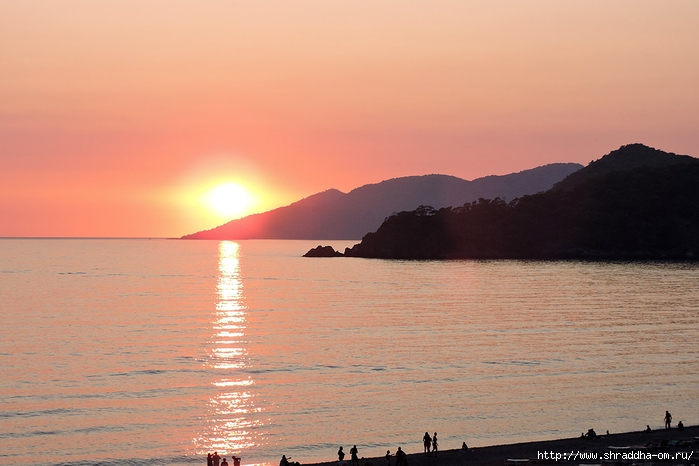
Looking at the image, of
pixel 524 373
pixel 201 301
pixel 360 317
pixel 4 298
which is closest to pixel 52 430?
pixel 524 373

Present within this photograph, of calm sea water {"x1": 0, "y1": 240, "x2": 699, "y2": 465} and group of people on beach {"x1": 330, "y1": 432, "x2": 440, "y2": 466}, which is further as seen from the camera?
calm sea water {"x1": 0, "y1": 240, "x2": 699, "y2": 465}

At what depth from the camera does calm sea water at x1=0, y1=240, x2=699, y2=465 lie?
169 ft

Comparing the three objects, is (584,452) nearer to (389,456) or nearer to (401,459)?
(401,459)

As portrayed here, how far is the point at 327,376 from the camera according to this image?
71.1m

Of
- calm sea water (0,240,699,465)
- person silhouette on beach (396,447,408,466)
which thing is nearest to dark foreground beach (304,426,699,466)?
person silhouette on beach (396,447,408,466)

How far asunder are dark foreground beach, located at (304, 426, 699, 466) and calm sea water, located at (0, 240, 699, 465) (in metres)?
4.32

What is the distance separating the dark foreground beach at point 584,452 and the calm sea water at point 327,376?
4.32 m

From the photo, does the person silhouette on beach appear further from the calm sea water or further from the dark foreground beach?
the calm sea water

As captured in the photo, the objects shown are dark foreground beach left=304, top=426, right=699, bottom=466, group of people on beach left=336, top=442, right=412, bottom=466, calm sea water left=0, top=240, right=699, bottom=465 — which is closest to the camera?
dark foreground beach left=304, top=426, right=699, bottom=466

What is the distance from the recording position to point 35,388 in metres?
65.7

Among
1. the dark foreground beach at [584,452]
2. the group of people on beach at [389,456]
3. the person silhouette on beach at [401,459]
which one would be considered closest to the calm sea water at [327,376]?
the group of people on beach at [389,456]

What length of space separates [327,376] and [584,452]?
31193 mm

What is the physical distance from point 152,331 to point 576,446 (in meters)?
71.8

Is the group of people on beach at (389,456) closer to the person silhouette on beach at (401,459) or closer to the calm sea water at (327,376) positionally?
the person silhouette on beach at (401,459)
